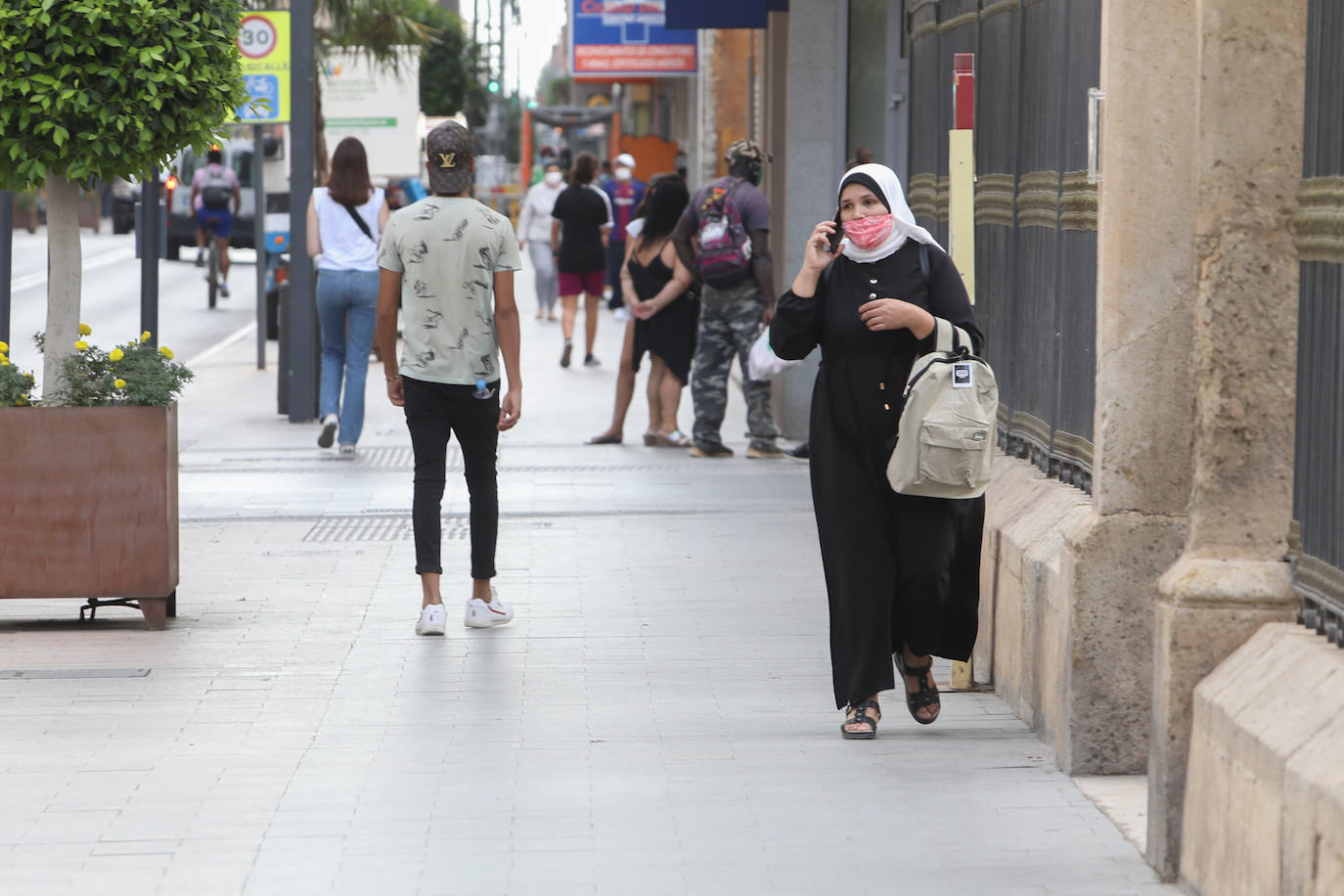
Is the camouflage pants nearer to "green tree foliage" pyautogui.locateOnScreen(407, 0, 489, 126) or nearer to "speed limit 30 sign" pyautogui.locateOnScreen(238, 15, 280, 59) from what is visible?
"speed limit 30 sign" pyautogui.locateOnScreen(238, 15, 280, 59)

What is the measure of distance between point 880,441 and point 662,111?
38731 millimetres

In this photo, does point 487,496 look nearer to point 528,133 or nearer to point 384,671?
point 384,671

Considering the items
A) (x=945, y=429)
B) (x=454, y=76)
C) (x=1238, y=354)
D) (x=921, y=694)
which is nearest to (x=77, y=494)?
(x=921, y=694)

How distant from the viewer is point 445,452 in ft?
25.5

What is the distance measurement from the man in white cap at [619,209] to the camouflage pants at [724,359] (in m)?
11.2

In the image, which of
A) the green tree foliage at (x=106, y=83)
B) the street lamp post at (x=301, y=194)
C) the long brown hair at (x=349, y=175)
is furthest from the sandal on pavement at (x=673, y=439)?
the green tree foliage at (x=106, y=83)

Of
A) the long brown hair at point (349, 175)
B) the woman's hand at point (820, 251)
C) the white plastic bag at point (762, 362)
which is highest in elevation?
the long brown hair at point (349, 175)

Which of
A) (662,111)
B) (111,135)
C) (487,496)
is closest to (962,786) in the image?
(487,496)

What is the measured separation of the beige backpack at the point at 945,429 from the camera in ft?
18.8

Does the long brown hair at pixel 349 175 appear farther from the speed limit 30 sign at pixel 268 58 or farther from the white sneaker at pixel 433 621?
the white sneaker at pixel 433 621

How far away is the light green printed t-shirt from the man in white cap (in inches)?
650

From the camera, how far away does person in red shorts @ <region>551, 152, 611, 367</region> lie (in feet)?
65.6

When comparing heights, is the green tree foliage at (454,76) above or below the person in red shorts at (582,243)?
above

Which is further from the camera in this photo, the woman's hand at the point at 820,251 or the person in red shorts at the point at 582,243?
the person in red shorts at the point at 582,243
